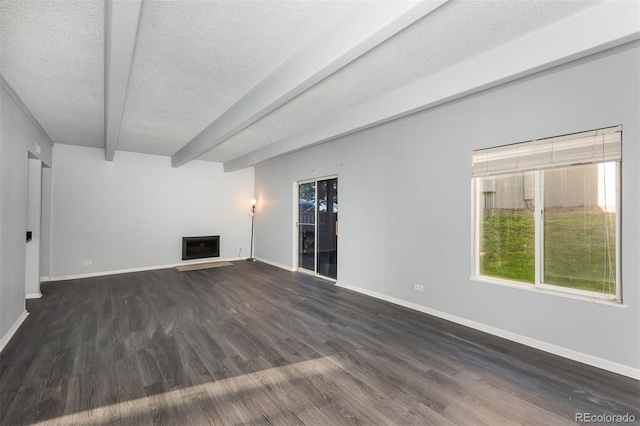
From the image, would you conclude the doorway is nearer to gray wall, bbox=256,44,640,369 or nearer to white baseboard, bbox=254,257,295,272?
white baseboard, bbox=254,257,295,272

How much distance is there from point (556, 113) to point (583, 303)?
1.84 m

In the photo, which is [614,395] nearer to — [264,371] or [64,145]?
[264,371]

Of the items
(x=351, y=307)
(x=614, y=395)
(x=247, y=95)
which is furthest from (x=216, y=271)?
(x=614, y=395)

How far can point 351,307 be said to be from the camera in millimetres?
4008

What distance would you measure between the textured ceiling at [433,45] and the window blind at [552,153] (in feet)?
3.62

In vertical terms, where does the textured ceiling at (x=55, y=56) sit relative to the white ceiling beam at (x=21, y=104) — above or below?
above

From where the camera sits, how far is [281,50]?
8.09ft

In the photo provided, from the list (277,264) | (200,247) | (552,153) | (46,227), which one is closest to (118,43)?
(552,153)

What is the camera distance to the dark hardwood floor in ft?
6.23

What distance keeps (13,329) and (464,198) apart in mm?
5597

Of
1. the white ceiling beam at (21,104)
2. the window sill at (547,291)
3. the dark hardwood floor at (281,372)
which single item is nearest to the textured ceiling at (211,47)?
the white ceiling beam at (21,104)

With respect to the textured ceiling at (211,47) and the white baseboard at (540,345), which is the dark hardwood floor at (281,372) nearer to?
the white baseboard at (540,345)

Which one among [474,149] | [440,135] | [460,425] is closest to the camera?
[460,425]

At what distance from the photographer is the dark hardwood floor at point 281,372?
6.23 feet
